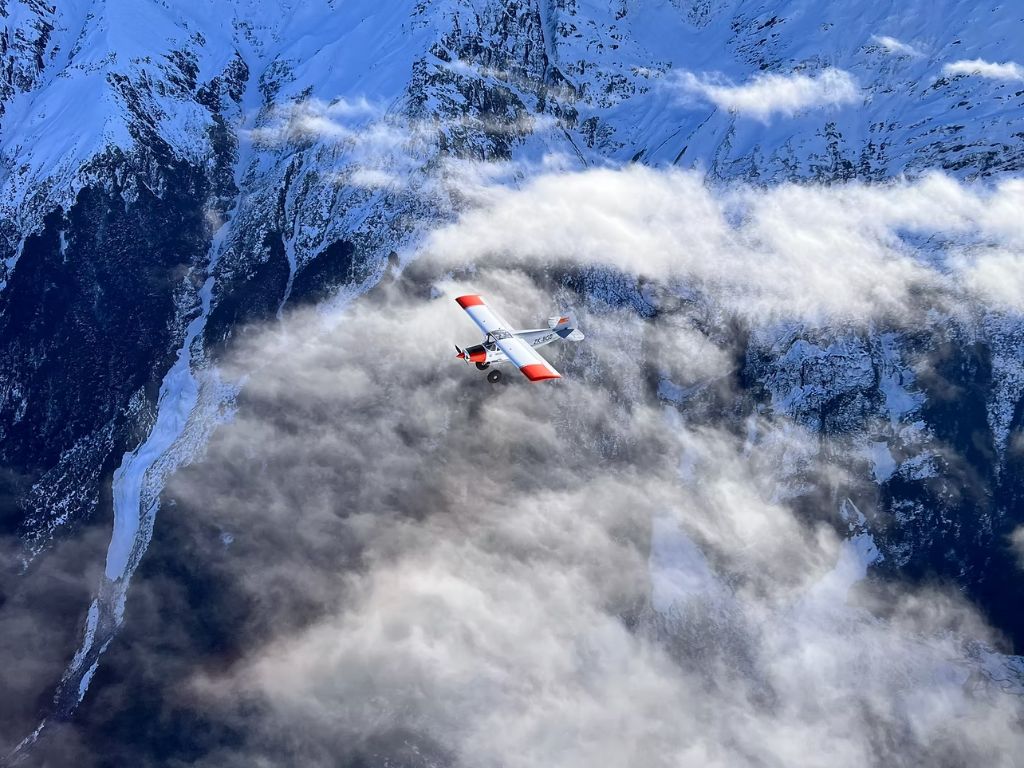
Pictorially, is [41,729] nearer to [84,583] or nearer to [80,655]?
[80,655]

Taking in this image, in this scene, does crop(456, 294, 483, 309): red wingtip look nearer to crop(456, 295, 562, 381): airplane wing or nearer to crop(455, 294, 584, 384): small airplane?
crop(455, 294, 584, 384): small airplane

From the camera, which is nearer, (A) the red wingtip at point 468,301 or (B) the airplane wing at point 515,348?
(B) the airplane wing at point 515,348

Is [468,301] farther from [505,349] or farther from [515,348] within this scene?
[505,349]

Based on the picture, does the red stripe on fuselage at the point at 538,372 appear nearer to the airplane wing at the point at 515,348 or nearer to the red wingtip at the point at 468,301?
the airplane wing at the point at 515,348

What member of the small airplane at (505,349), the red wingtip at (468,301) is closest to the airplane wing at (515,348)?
the small airplane at (505,349)

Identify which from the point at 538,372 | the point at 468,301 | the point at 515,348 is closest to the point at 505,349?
the point at 515,348

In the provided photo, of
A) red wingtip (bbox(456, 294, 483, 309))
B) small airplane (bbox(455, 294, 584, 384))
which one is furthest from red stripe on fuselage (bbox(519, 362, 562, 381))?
red wingtip (bbox(456, 294, 483, 309))

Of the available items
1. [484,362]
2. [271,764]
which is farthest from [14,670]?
[484,362]
